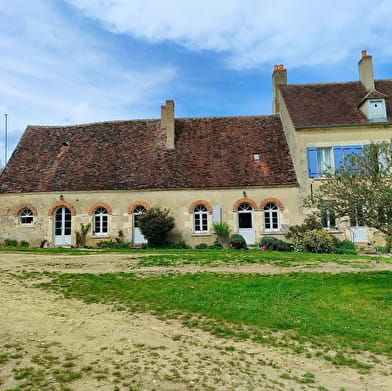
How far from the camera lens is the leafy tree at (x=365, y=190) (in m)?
8.52

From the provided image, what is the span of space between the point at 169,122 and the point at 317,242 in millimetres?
10163

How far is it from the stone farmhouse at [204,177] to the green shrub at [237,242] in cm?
87

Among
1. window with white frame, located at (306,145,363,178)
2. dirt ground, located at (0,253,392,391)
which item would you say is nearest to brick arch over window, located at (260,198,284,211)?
window with white frame, located at (306,145,363,178)

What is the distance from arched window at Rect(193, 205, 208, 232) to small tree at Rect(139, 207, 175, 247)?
4.20 feet

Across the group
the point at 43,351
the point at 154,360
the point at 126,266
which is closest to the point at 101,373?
the point at 154,360

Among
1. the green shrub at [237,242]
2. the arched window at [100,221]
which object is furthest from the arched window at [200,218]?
the arched window at [100,221]

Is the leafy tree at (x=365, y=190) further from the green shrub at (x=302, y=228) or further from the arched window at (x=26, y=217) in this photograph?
the arched window at (x=26, y=217)

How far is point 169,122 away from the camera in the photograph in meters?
21.4

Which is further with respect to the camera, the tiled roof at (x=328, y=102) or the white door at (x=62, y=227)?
the white door at (x=62, y=227)

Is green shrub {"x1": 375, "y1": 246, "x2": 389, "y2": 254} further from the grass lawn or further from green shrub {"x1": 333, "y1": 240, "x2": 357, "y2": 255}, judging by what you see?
the grass lawn

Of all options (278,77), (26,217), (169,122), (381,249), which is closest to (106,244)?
(26,217)

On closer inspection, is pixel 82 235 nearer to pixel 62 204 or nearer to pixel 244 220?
pixel 62 204

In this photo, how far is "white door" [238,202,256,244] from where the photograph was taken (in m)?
19.3

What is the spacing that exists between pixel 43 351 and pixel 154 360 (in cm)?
152
